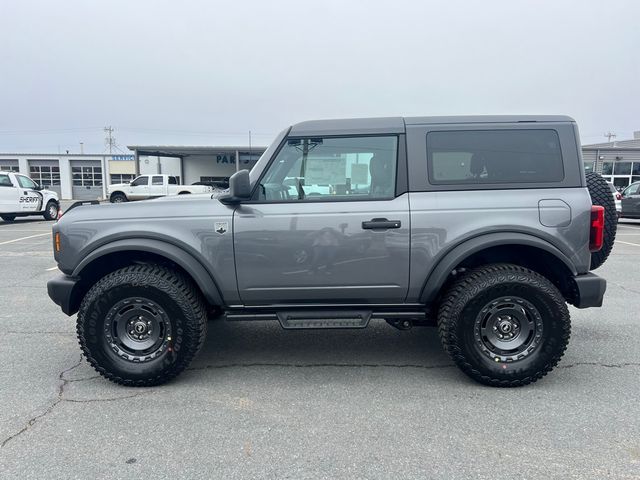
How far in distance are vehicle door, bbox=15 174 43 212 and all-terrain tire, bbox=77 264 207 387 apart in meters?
15.9

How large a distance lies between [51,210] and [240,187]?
1813cm

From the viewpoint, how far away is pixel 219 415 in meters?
3.05

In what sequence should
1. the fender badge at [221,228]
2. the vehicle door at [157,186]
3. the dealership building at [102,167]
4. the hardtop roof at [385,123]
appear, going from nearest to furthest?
the fender badge at [221,228]
the hardtop roof at [385,123]
the vehicle door at [157,186]
the dealership building at [102,167]

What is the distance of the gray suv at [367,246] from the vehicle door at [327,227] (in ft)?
0.03

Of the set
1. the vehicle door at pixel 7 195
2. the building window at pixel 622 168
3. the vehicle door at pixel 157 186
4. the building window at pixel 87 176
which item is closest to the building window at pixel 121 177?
the building window at pixel 87 176

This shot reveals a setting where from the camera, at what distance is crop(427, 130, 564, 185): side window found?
3.47m

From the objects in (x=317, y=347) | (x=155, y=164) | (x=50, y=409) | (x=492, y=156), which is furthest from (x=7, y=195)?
(x=155, y=164)

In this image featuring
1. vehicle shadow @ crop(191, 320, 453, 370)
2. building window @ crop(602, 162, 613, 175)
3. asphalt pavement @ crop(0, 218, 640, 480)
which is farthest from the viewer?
building window @ crop(602, 162, 613, 175)

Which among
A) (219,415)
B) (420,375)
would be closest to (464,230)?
(420,375)

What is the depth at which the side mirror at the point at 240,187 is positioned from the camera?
332 cm

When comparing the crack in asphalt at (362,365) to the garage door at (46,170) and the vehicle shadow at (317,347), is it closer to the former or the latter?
the vehicle shadow at (317,347)

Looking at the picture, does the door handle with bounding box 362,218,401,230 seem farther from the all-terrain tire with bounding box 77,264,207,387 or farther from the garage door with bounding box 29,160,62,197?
the garage door with bounding box 29,160,62,197

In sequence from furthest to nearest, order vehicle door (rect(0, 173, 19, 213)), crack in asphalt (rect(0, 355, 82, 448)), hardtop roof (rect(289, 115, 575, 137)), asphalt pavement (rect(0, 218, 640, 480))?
vehicle door (rect(0, 173, 19, 213))
hardtop roof (rect(289, 115, 575, 137))
crack in asphalt (rect(0, 355, 82, 448))
asphalt pavement (rect(0, 218, 640, 480))

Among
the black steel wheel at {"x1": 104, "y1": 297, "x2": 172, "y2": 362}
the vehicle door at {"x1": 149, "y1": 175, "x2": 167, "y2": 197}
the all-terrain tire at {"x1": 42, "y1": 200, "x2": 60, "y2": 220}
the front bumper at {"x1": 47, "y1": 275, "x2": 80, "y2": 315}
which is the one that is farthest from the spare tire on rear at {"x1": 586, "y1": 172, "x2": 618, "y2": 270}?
the vehicle door at {"x1": 149, "y1": 175, "x2": 167, "y2": 197}
